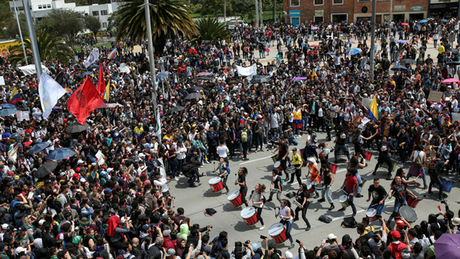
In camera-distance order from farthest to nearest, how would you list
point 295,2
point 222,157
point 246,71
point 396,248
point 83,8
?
1. point 83,8
2. point 295,2
3. point 246,71
4. point 222,157
5. point 396,248

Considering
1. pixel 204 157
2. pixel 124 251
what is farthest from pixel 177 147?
pixel 124 251

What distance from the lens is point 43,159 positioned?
1499 centimetres

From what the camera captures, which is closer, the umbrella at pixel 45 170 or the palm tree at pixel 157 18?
the umbrella at pixel 45 170

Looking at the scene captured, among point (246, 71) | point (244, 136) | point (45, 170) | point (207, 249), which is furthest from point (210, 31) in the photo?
point (207, 249)

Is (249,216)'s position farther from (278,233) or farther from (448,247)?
(448,247)

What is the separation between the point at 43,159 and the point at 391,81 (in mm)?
17830

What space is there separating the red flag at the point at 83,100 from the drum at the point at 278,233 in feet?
24.9

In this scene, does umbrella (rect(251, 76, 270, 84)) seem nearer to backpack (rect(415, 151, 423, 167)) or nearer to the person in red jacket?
backpack (rect(415, 151, 423, 167))

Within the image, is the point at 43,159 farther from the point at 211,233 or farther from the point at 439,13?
the point at 439,13

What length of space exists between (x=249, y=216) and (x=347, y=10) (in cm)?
5495

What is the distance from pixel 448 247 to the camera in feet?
24.3

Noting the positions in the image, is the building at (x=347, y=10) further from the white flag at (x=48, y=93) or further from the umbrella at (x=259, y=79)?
the white flag at (x=48, y=93)

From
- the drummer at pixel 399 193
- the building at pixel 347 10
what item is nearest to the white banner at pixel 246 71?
the drummer at pixel 399 193

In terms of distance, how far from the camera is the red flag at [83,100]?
1415 cm
